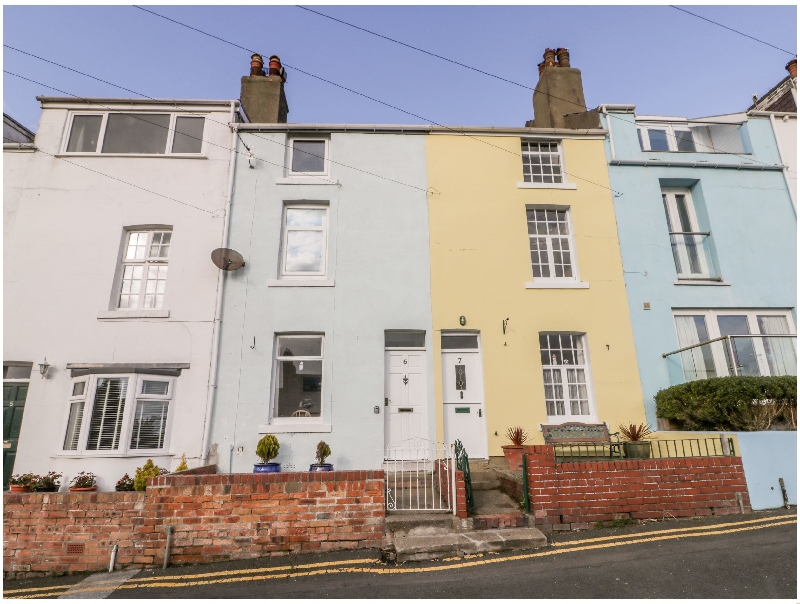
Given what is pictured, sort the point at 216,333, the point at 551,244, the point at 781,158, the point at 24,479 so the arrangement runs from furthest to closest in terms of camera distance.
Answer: the point at 781,158 < the point at 551,244 < the point at 216,333 < the point at 24,479

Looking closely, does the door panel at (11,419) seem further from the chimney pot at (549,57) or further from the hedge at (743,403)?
the chimney pot at (549,57)

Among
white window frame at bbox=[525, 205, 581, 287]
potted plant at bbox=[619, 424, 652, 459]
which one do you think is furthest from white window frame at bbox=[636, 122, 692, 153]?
potted plant at bbox=[619, 424, 652, 459]

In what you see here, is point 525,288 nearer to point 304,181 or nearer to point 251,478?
point 304,181

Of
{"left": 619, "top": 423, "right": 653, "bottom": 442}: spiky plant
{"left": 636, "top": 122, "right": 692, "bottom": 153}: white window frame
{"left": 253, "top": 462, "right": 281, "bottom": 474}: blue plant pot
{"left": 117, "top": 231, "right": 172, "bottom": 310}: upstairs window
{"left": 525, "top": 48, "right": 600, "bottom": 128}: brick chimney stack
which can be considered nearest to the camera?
{"left": 253, "top": 462, "right": 281, "bottom": 474}: blue plant pot

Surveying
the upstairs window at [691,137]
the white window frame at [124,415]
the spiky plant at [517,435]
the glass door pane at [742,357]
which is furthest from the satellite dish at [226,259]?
the upstairs window at [691,137]

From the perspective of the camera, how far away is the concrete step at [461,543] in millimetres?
5785

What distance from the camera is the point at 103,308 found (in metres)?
9.99

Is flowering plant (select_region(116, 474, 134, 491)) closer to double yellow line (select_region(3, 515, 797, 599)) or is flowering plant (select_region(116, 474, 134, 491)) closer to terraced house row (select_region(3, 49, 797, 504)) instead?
terraced house row (select_region(3, 49, 797, 504))

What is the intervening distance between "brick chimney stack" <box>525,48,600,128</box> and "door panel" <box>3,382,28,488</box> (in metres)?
14.7

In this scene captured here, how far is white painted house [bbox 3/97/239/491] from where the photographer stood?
29.9 ft

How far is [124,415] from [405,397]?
564 cm

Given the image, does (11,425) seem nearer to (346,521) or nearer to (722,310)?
(346,521)

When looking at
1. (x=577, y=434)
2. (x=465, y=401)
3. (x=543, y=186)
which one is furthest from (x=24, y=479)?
(x=543, y=186)

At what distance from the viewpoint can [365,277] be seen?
10500 mm
